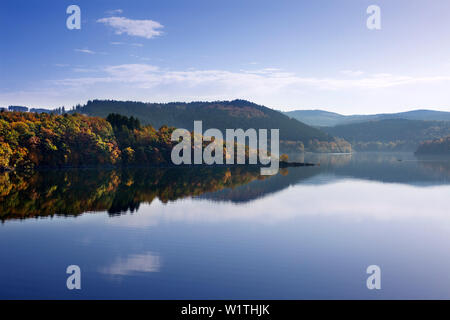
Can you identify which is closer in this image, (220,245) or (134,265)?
(134,265)

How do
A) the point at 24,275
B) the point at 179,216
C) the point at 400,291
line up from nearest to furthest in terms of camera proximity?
the point at 400,291 < the point at 24,275 < the point at 179,216

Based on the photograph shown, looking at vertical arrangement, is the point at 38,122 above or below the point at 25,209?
above

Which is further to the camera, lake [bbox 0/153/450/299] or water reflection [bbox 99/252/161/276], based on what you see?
water reflection [bbox 99/252/161/276]

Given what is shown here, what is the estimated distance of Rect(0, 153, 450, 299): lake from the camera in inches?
915

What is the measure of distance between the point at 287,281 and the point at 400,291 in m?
6.59

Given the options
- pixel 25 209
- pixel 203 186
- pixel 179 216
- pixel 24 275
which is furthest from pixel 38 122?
pixel 24 275

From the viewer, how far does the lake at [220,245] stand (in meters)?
23.2

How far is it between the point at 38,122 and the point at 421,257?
12597 cm

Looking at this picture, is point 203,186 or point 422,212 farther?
point 203,186

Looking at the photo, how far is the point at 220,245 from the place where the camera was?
33.2 m

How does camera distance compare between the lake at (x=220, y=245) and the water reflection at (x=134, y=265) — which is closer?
the lake at (x=220, y=245)
